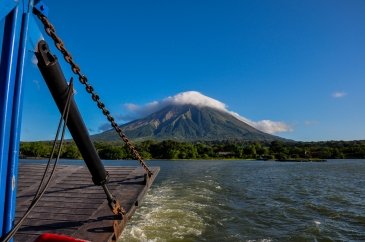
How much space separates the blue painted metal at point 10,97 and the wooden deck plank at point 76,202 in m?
2.60

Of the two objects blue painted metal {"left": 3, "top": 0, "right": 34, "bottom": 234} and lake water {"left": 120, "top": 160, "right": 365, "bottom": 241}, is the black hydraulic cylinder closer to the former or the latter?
blue painted metal {"left": 3, "top": 0, "right": 34, "bottom": 234}

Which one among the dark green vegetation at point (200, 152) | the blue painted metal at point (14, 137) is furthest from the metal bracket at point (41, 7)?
the dark green vegetation at point (200, 152)

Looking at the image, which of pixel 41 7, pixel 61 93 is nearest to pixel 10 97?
pixel 61 93

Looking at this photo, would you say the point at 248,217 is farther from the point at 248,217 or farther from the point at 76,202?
the point at 76,202

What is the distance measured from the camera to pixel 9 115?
2422mm

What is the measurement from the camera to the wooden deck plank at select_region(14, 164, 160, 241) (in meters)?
5.26

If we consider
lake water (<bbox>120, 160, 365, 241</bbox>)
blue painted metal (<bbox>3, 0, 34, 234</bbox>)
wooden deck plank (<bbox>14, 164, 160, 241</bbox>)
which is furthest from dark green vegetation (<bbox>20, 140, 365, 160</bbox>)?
blue painted metal (<bbox>3, 0, 34, 234</bbox>)

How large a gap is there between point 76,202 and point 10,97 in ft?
15.0

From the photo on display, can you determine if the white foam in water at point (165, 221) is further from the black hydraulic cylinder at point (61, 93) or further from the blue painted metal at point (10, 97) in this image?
the blue painted metal at point (10, 97)

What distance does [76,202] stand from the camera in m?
6.58

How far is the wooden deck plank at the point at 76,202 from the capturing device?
17.3 ft

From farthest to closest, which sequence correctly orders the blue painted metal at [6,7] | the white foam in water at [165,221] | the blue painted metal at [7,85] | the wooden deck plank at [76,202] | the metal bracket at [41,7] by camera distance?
the white foam in water at [165,221] → the wooden deck plank at [76,202] → the metal bracket at [41,7] → the blue painted metal at [7,85] → the blue painted metal at [6,7]

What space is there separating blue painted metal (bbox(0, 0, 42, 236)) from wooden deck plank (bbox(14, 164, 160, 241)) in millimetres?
2597

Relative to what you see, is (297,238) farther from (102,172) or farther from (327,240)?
(102,172)
